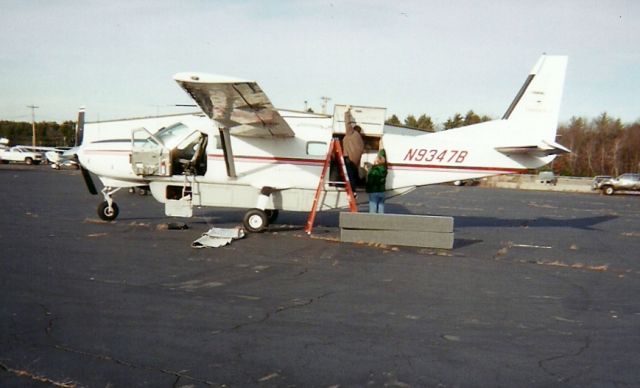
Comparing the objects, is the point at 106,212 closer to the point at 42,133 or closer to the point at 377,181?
the point at 377,181

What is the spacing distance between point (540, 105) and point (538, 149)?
124 cm

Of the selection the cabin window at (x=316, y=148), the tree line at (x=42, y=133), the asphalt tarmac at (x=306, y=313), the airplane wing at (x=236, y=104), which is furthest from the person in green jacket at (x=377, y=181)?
the tree line at (x=42, y=133)

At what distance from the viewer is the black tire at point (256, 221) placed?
12977mm

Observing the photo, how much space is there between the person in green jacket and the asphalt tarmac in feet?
6.64

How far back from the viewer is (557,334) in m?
5.88

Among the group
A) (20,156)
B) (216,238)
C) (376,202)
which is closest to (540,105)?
(376,202)

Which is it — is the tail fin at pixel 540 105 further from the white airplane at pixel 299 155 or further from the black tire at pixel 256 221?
the black tire at pixel 256 221

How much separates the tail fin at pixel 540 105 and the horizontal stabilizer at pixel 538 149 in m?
0.33

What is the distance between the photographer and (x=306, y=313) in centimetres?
636

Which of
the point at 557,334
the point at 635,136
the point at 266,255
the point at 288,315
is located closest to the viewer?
the point at 557,334

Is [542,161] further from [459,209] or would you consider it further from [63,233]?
[63,233]

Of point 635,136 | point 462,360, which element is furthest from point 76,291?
point 635,136

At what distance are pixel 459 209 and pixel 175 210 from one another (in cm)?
1297

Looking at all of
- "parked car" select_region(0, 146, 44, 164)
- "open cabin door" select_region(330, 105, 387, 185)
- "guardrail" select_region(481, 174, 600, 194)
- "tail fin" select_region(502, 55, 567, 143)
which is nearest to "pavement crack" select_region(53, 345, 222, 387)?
"open cabin door" select_region(330, 105, 387, 185)
